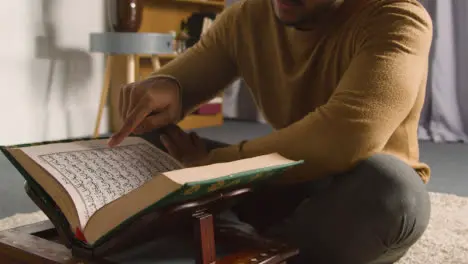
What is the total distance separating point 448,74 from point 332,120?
2.25 metres

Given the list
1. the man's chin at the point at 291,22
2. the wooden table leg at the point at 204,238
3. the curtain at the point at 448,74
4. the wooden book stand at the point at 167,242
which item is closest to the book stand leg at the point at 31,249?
the wooden book stand at the point at 167,242

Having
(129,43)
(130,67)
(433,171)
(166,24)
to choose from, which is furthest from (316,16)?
(166,24)

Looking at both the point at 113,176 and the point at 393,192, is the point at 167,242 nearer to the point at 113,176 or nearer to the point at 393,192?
the point at 113,176

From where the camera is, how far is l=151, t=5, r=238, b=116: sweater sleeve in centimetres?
110

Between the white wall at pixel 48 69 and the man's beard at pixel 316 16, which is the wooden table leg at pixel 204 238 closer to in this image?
the man's beard at pixel 316 16

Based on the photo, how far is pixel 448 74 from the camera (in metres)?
2.85

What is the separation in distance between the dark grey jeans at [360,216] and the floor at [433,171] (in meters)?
0.84

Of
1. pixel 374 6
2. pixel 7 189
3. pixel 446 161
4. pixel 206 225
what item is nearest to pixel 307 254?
pixel 206 225

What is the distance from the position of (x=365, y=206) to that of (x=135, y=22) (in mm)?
1969

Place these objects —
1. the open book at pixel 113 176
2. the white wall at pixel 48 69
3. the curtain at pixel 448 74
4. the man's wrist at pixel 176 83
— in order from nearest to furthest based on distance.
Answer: the open book at pixel 113 176, the man's wrist at pixel 176 83, the white wall at pixel 48 69, the curtain at pixel 448 74

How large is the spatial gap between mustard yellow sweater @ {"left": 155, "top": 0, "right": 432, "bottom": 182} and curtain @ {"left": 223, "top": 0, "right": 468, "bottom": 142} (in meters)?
1.92

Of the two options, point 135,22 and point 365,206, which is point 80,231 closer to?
point 365,206

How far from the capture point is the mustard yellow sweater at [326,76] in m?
0.79

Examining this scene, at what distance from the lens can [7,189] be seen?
1.71m
